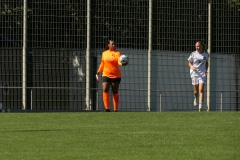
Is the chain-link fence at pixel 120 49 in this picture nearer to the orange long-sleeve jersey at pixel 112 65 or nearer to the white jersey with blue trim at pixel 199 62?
the orange long-sleeve jersey at pixel 112 65

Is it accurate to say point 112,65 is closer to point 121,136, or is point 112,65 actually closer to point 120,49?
point 120,49

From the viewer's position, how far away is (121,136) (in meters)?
13.7

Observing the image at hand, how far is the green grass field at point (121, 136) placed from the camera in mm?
11223

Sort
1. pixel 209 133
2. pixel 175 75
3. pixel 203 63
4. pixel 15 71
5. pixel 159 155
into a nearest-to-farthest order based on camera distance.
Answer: pixel 159 155 < pixel 209 133 < pixel 203 63 < pixel 15 71 < pixel 175 75

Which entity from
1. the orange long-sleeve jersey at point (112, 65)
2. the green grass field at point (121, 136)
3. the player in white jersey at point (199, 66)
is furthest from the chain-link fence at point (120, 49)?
the green grass field at point (121, 136)

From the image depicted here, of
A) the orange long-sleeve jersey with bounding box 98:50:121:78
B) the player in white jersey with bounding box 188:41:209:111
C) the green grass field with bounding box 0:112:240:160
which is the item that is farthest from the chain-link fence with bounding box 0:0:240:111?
the green grass field with bounding box 0:112:240:160

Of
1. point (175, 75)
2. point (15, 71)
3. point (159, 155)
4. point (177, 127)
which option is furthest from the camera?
point (175, 75)

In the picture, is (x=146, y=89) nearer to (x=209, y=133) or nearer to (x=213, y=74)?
(x=213, y=74)

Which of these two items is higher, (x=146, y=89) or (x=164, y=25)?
(x=164, y=25)

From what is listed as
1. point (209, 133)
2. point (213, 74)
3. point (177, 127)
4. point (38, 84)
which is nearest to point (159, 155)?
point (209, 133)

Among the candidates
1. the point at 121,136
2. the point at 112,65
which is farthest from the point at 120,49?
the point at 121,136

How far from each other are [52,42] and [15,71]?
1.51 m

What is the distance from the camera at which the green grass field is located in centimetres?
1122

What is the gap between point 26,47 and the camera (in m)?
26.5
